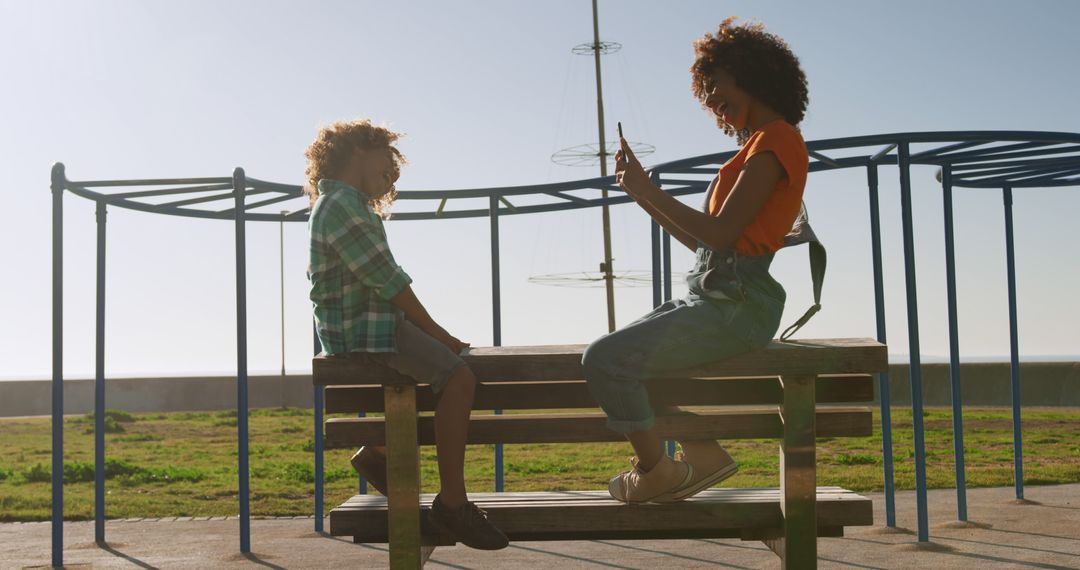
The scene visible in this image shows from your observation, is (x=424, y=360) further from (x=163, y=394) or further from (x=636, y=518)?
(x=163, y=394)

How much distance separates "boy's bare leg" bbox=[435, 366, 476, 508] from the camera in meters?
3.60

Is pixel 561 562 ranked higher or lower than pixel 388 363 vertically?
lower

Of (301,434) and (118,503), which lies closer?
(118,503)

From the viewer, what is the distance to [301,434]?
20.1 m

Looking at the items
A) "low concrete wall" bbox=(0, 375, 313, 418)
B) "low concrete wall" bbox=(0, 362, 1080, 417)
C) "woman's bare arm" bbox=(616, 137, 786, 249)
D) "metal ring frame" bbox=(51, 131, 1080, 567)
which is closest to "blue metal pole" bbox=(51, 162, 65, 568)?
"metal ring frame" bbox=(51, 131, 1080, 567)

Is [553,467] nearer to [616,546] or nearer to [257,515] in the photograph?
[257,515]

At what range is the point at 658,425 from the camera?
3.62 meters

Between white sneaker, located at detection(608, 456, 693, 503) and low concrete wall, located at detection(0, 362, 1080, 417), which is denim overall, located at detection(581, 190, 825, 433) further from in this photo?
low concrete wall, located at detection(0, 362, 1080, 417)

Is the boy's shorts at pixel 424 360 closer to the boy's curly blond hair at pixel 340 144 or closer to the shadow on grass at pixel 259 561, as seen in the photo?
the boy's curly blond hair at pixel 340 144

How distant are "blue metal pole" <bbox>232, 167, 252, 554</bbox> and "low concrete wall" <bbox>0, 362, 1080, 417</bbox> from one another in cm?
1982

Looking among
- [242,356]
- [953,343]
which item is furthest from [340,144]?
[953,343]

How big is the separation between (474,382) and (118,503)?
8.07 metres

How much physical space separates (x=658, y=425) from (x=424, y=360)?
0.77 meters

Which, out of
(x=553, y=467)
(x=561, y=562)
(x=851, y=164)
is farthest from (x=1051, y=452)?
(x=561, y=562)
